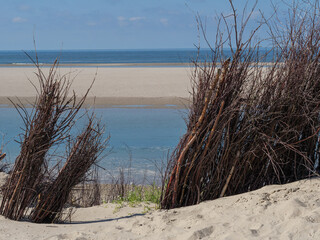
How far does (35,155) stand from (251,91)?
2009 millimetres

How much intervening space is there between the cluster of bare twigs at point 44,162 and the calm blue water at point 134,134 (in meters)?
1.46

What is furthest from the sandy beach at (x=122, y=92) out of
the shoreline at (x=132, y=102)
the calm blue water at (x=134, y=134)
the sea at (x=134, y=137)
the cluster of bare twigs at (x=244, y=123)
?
the cluster of bare twigs at (x=244, y=123)

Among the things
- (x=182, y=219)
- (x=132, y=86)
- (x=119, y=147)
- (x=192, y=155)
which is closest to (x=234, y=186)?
(x=192, y=155)

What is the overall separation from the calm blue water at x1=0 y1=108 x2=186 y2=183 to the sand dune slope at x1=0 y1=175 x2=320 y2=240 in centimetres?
187

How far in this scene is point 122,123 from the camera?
12922mm

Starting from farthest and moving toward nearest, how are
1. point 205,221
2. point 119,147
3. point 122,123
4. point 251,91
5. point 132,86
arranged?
point 132,86 → point 122,123 → point 119,147 → point 251,91 → point 205,221

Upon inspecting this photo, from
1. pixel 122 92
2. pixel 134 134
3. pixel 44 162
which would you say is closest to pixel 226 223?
pixel 44 162

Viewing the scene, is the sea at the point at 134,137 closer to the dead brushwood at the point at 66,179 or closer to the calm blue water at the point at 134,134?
the calm blue water at the point at 134,134

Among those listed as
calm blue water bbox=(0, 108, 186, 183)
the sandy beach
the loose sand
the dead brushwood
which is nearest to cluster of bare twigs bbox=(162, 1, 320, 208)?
the loose sand

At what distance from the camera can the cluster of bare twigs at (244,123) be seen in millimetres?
4039

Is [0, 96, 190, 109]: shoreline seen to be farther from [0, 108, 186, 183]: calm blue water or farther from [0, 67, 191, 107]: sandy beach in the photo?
[0, 108, 186, 183]: calm blue water

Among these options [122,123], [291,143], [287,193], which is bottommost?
[122,123]

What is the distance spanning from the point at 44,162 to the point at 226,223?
186cm

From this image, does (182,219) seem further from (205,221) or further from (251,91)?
(251,91)
